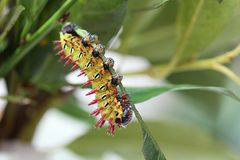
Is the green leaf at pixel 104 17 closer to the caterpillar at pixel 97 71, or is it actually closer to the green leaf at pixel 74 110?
the caterpillar at pixel 97 71

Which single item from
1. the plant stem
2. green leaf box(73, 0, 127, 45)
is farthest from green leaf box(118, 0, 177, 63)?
green leaf box(73, 0, 127, 45)

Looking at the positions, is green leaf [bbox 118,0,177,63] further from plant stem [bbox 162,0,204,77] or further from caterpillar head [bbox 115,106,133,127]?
caterpillar head [bbox 115,106,133,127]

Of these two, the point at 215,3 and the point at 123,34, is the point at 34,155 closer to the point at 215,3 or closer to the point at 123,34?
the point at 123,34

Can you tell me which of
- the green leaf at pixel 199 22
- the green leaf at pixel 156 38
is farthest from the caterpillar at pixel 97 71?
the green leaf at pixel 156 38

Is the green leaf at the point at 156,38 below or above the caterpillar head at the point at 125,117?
above

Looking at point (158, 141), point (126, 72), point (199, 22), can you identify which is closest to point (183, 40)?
point (199, 22)

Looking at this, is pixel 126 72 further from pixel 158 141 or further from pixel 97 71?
pixel 97 71

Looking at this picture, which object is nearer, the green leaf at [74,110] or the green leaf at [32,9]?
the green leaf at [32,9]

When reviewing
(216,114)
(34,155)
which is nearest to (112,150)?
(34,155)
